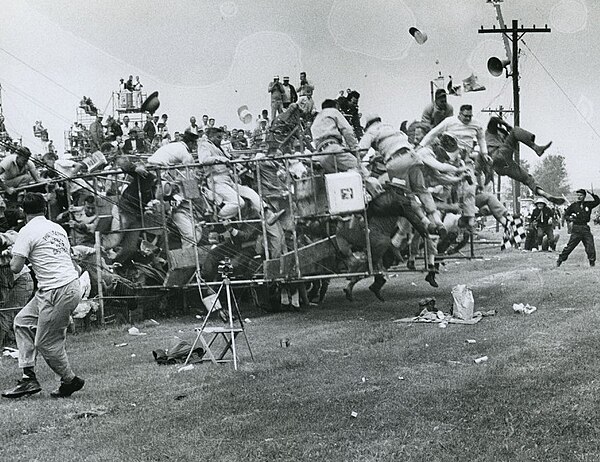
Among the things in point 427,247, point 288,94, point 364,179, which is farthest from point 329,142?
point 288,94

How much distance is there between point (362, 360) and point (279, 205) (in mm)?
4729

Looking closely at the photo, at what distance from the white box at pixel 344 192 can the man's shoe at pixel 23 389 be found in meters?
5.54

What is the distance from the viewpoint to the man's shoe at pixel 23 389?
309 inches

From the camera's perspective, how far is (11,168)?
1291cm

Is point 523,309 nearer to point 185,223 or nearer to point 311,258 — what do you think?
point 311,258

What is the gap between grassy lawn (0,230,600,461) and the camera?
594cm

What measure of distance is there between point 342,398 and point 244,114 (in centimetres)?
1273

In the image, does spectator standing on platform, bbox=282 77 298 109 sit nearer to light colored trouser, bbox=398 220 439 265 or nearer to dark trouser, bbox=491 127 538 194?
dark trouser, bbox=491 127 538 194

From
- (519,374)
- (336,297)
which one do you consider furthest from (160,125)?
(519,374)

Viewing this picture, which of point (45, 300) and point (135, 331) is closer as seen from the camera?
point (45, 300)

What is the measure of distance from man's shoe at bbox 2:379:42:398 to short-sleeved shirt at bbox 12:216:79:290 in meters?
1.06

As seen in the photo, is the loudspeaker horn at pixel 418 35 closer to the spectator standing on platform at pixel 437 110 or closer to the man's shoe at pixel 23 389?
the spectator standing on platform at pixel 437 110

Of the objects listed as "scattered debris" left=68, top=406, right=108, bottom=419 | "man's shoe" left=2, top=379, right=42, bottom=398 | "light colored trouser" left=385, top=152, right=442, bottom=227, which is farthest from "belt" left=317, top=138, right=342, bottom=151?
"scattered debris" left=68, top=406, right=108, bottom=419

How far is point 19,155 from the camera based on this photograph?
12703 mm
